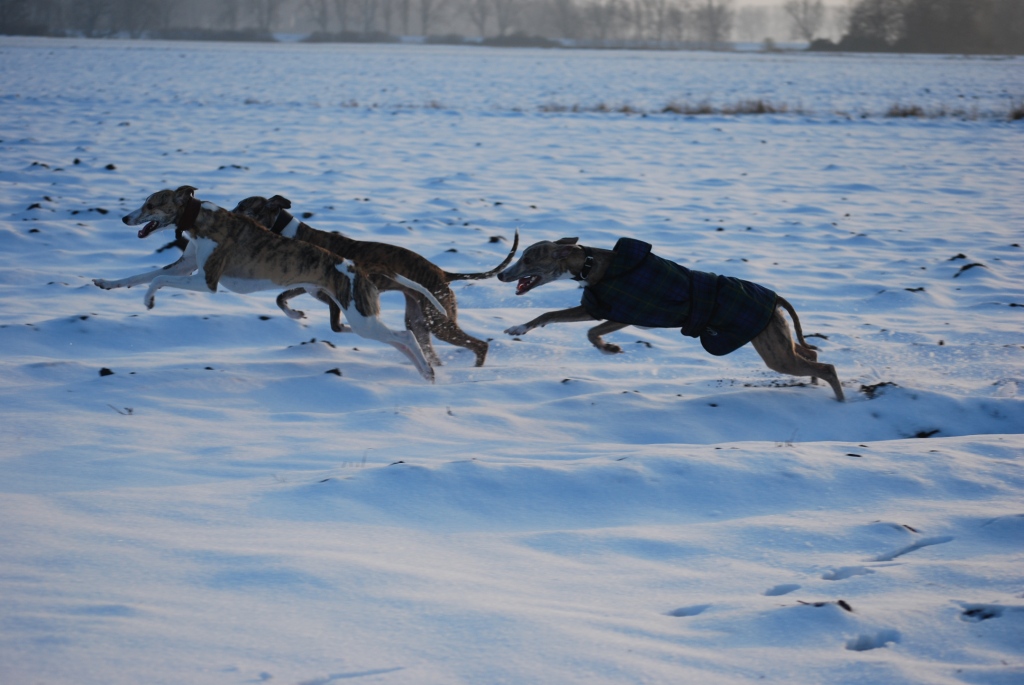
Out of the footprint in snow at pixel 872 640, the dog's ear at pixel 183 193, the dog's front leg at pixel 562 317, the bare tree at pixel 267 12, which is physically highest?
the bare tree at pixel 267 12

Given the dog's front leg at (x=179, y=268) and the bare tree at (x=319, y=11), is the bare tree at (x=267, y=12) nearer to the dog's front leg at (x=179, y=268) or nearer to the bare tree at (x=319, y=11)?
the bare tree at (x=319, y=11)

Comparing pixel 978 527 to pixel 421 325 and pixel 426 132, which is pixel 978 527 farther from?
pixel 426 132

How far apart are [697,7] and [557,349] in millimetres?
135741

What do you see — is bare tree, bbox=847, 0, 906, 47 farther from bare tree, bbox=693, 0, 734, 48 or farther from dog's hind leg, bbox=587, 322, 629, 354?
dog's hind leg, bbox=587, 322, 629, 354

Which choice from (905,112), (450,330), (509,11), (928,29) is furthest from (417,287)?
(509,11)

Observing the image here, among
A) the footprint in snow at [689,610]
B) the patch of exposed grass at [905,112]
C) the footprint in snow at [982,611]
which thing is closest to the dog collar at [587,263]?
the footprint in snow at [689,610]

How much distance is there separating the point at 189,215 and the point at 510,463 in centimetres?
323

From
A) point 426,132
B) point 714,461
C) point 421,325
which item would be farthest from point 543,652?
point 426,132

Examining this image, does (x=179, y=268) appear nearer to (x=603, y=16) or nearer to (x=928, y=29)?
(x=928, y=29)

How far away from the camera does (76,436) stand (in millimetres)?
4984

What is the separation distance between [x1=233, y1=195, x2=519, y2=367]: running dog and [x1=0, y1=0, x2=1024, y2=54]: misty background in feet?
251

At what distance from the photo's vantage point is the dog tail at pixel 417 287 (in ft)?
22.5

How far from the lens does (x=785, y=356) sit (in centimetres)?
654

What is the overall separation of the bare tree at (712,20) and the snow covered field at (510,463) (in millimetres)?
123848
